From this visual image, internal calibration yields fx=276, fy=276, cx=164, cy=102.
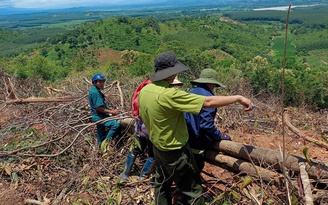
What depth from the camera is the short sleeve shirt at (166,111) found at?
1.87 metres

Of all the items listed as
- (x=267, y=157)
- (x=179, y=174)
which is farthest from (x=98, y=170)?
(x=267, y=157)

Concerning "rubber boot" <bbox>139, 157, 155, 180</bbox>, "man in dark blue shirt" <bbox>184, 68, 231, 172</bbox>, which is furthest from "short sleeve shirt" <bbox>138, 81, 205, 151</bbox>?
"rubber boot" <bbox>139, 157, 155, 180</bbox>

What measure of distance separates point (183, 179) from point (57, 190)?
5.30 ft

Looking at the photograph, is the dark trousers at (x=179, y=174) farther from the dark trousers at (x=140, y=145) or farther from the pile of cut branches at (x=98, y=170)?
the dark trousers at (x=140, y=145)

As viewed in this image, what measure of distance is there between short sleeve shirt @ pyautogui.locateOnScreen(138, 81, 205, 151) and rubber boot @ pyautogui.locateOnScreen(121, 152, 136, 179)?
96 cm

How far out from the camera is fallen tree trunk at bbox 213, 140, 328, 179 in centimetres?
216

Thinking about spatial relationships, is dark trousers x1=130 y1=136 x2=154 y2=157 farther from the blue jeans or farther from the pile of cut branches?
the blue jeans

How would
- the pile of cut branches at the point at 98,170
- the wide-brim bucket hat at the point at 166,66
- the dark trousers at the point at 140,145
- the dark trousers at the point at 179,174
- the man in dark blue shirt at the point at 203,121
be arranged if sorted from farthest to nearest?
1. the dark trousers at the point at 140,145
2. the man in dark blue shirt at the point at 203,121
3. the pile of cut branches at the point at 98,170
4. the dark trousers at the point at 179,174
5. the wide-brim bucket hat at the point at 166,66

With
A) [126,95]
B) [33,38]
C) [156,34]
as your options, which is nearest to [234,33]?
[156,34]

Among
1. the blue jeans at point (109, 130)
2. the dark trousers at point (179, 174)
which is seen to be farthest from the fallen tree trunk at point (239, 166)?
the blue jeans at point (109, 130)

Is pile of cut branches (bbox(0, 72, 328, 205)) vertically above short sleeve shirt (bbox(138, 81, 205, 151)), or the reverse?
short sleeve shirt (bbox(138, 81, 205, 151))

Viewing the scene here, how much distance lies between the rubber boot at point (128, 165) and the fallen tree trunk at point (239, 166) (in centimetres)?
84

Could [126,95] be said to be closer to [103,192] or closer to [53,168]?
[53,168]

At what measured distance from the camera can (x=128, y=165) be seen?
10.2 feet
